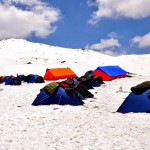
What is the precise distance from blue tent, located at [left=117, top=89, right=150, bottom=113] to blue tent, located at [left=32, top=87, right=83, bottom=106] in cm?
390

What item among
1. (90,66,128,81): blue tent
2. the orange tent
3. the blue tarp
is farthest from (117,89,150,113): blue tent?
the orange tent

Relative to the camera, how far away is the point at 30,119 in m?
→ 17.4

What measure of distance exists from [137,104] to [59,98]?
589 centimetres

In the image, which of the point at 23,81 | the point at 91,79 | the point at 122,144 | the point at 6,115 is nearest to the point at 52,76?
the point at 23,81

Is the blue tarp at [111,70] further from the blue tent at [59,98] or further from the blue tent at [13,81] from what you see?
the blue tent at [59,98]

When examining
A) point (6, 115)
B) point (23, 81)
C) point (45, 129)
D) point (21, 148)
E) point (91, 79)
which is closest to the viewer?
point (21, 148)

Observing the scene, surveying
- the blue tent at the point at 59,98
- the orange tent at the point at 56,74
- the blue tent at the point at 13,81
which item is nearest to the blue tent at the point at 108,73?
the orange tent at the point at 56,74

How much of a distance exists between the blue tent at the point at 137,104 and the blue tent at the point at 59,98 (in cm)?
390

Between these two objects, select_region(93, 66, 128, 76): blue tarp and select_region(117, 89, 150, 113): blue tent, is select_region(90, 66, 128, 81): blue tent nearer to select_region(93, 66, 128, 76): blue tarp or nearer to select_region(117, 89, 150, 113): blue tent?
select_region(93, 66, 128, 76): blue tarp

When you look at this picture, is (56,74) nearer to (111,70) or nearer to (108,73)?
(111,70)

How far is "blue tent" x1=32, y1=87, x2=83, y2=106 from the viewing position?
2209cm

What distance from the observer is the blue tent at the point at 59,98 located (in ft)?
72.5

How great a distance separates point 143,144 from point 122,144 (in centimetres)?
85

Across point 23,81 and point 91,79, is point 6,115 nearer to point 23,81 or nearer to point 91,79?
point 91,79
